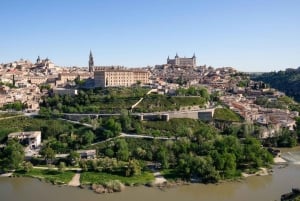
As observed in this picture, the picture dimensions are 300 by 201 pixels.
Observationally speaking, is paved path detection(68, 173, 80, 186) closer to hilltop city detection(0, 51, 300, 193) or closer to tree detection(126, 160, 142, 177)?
hilltop city detection(0, 51, 300, 193)

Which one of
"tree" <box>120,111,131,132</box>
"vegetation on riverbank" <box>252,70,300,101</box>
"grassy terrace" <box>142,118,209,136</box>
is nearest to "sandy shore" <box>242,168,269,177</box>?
"grassy terrace" <box>142,118,209,136</box>

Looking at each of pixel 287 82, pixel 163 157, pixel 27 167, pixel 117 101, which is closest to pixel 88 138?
pixel 27 167

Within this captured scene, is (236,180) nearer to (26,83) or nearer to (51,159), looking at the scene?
(51,159)

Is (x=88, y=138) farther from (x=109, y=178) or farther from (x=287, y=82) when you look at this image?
(x=287, y=82)

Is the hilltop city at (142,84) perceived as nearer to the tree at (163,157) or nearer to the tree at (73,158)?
the tree at (163,157)

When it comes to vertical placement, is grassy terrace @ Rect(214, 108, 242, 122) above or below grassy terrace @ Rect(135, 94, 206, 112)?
below

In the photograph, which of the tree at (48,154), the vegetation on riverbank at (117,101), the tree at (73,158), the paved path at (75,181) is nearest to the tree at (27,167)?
the tree at (48,154)

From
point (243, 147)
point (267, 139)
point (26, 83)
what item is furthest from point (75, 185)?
point (26, 83)
